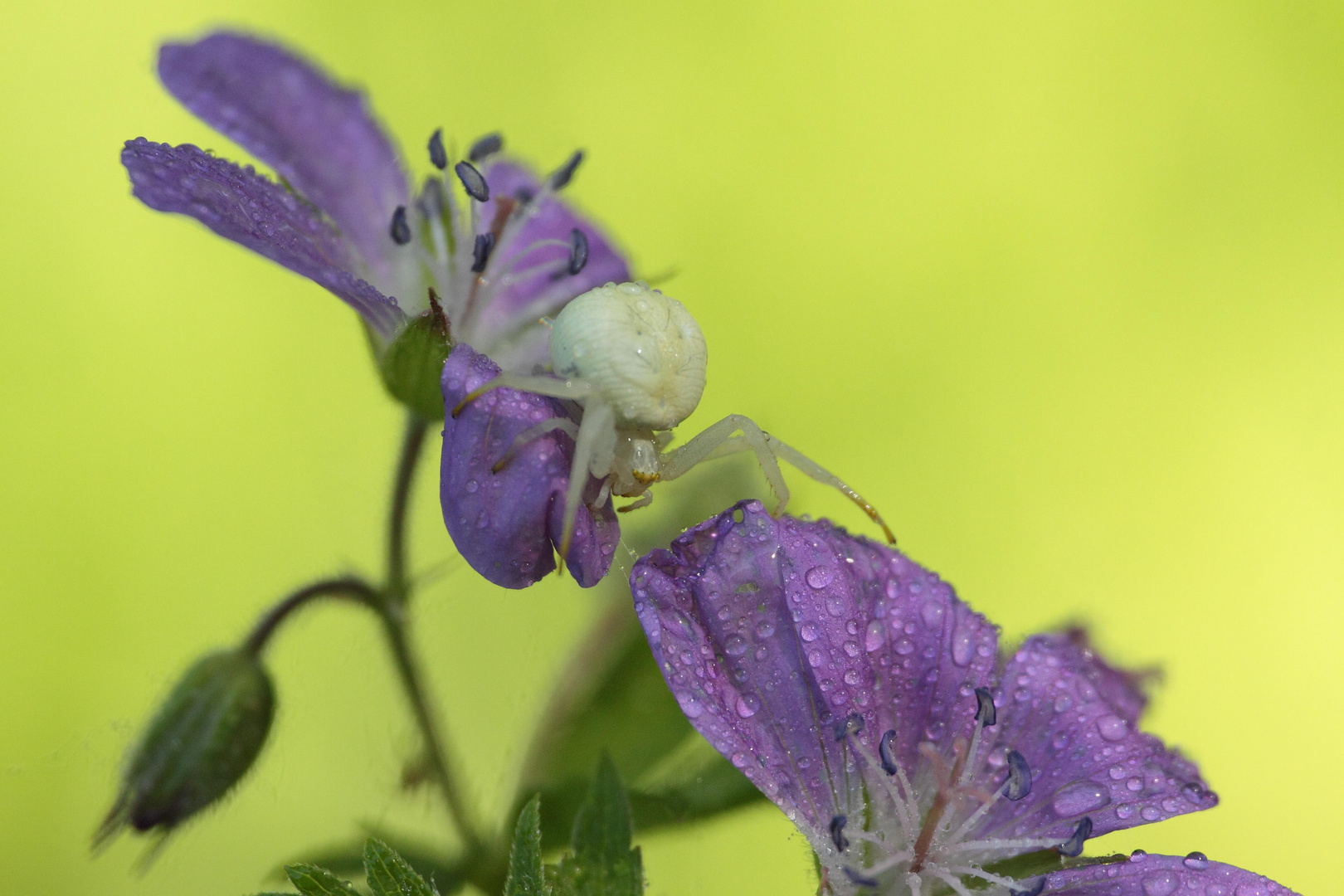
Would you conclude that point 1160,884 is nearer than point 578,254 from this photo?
Yes

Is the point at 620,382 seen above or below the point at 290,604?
above

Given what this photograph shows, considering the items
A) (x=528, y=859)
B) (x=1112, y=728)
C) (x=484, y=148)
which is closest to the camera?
(x=528, y=859)

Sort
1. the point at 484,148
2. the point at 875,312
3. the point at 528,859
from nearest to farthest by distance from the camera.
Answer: the point at 528,859
the point at 484,148
the point at 875,312

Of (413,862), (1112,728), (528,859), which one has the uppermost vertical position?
(1112,728)

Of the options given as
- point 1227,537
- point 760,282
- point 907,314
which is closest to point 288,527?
point 760,282

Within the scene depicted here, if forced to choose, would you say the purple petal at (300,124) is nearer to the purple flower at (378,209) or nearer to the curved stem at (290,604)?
the purple flower at (378,209)

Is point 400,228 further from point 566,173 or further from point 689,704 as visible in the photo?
point 689,704

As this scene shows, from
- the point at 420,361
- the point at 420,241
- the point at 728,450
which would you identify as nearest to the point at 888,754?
the point at 728,450
